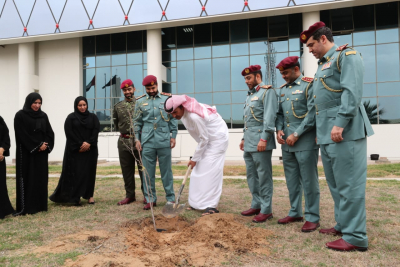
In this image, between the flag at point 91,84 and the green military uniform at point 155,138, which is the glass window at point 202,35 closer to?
the flag at point 91,84

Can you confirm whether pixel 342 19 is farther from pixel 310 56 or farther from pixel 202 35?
pixel 202 35

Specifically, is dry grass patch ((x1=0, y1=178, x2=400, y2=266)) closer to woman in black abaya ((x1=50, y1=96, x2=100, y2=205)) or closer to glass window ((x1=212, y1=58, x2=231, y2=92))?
woman in black abaya ((x1=50, y1=96, x2=100, y2=205))

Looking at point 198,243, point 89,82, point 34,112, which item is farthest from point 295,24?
point 198,243

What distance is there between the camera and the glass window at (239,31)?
17031 mm

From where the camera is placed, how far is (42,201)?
5.20 metres

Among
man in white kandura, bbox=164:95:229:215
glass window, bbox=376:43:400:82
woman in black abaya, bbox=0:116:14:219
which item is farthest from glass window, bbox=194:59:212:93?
woman in black abaya, bbox=0:116:14:219

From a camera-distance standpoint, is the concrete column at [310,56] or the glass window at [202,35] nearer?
the concrete column at [310,56]

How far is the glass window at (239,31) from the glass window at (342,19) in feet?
14.0

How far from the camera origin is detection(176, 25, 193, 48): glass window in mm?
17728

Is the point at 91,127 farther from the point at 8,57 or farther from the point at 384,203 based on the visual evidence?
the point at 8,57

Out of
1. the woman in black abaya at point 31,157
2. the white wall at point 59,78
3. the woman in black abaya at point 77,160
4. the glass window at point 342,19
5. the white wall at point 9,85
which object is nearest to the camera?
the woman in black abaya at point 31,157

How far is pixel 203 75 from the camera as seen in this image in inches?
692

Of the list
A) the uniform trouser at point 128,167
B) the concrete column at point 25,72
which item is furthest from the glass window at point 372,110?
the concrete column at point 25,72

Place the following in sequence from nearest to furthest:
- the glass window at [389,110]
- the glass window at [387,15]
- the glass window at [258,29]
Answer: the glass window at [389,110] → the glass window at [387,15] → the glass window at [258,29]
